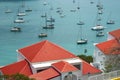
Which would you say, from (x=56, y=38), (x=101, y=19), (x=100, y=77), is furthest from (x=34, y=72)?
(x=101, y=19)

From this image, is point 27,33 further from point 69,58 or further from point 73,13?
point 69,58

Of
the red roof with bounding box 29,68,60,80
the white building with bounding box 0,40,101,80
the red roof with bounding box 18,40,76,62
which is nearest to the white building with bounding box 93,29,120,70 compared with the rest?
the white building with bounding box 0,40,101,80

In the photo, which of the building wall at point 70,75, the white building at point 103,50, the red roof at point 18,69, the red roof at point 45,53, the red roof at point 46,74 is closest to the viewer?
the red roof at point 46,74

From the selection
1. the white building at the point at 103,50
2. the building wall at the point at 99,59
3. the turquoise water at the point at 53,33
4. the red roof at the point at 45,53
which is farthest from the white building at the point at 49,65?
the turquoise water at the point at 53,33

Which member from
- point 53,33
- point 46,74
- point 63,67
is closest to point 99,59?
point 63,67

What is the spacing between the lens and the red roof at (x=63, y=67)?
69.1 feet

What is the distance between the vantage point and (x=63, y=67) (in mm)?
21125

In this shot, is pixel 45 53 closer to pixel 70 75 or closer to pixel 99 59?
pixel 70 75

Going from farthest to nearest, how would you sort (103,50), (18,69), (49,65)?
(103,50)
(18,69)
(49,65)

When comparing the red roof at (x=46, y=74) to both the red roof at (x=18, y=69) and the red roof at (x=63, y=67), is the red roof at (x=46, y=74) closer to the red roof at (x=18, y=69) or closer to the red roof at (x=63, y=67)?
the red roof at (x=63, y=67)

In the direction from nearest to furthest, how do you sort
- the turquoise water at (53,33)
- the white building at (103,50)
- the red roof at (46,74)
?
the red roof at (46,74), the white building at (103,50), the turquoise water at (53,33)

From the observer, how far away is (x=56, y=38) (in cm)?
5947

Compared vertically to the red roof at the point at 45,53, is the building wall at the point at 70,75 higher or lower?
lower

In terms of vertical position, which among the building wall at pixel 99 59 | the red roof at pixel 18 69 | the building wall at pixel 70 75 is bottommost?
the building wall at pixel 99 59
